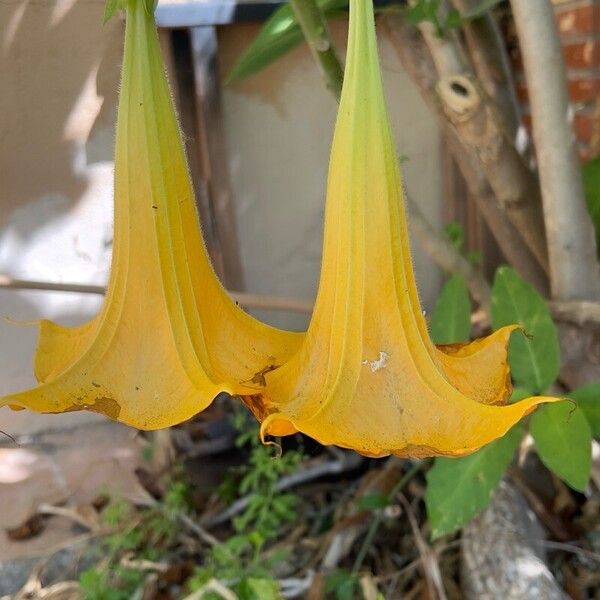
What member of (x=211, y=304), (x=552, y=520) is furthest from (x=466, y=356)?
(x=552, y=520)

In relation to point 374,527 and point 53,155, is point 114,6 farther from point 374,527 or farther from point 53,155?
point 374,527

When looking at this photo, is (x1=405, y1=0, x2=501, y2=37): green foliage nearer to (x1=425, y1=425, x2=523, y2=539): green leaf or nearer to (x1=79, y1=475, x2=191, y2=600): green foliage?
(x1=425, y1=425, x2=523, y2=539): green leaf

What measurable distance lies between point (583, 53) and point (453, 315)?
63 centimetres

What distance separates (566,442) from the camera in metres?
0.63

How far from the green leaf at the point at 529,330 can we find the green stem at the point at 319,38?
29cm

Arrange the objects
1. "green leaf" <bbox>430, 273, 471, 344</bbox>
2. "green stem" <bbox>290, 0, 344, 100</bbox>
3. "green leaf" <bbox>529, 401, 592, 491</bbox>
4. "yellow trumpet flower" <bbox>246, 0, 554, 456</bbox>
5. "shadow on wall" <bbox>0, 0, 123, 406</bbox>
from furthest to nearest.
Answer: "green leaf" <bbox>430, 273, 471, 344</bbox>, "shadow on wall" <bbox>0, 0, 123, 406</bbox>, "green leaf" <bbox>529, 401, 592, 491</bbox>, "green stem" <bbox>290, 0, 344, 100</bbox>, "yellow trumpet flower" <bbox>246, 0, 554, 456</bbox>

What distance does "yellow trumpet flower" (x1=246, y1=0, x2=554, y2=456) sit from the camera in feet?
1.01

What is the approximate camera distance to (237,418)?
119cm

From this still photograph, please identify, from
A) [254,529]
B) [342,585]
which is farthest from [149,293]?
[254,529]

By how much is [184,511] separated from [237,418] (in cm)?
17

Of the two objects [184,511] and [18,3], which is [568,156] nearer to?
[18,3]

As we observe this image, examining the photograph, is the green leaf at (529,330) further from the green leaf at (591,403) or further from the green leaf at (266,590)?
the green leaf at (266,590)

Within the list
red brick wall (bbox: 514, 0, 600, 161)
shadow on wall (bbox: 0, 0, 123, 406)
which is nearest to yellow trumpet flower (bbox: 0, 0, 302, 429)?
shadow on wall (bbox: 0, 0, 123, 406)

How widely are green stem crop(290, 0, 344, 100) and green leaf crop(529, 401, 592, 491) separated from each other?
1.07 ft
